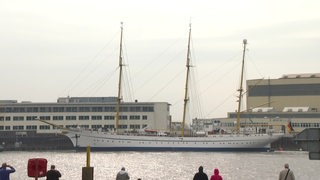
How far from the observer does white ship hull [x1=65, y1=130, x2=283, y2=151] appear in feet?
465

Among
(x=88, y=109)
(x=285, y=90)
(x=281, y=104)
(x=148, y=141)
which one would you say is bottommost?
(x=148, y=141)

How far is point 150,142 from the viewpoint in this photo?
141875mm

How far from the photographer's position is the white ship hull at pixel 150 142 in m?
142

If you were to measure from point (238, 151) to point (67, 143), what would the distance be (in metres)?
40.3

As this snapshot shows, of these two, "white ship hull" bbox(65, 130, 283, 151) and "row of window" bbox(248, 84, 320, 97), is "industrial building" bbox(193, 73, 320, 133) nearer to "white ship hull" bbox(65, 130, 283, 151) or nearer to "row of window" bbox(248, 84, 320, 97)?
"row of window" bbox(248, 84, 320, 97)

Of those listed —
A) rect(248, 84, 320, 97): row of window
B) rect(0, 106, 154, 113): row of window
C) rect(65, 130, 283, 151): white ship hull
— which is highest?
rect(248, 84, 320, 97): row of window

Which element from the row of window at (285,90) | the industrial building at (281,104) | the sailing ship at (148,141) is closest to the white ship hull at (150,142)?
the sailing ship at (148,141)

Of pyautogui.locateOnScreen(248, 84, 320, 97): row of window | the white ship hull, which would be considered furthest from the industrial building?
the white ship hull

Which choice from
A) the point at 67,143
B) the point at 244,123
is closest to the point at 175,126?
the point at 244,123

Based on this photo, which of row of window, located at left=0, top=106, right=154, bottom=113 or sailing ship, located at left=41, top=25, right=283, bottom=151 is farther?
row of window, located at left=0, top=106, right=154, bottom=113

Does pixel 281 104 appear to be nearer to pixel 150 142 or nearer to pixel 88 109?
pixel 150 142

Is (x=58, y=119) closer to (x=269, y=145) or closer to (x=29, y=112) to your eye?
(x=29, y=112)

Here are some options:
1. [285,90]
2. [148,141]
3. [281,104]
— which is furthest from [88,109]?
[285,90]

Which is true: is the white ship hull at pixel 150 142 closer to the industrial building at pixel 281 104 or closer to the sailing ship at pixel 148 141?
the sailing ship at pixel 148 141
